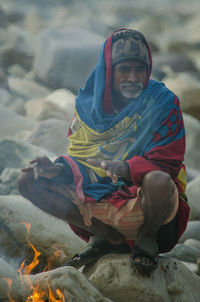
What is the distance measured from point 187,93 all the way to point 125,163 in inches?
277

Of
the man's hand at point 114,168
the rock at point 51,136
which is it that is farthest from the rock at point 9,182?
the man's hand at point 114,168

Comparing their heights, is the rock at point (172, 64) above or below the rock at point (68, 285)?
above

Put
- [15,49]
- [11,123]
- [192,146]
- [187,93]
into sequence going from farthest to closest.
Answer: [187,93], [192,146], [11,123], [15,49]

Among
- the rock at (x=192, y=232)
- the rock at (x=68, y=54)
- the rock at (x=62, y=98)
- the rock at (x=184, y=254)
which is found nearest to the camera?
the rock at (x=184, y=254)

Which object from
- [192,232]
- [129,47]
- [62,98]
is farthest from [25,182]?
[62,98]

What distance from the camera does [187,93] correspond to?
A: 31.6 feet

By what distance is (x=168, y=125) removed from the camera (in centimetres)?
296

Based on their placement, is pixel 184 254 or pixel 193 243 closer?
pixel 184 254

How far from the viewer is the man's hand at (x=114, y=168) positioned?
278 cm

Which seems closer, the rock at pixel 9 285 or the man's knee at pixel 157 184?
the rock at pixel 9 285

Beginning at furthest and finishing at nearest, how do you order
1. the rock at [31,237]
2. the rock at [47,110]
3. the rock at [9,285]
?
the rock at [47,110]
the rock at [31,237]
the rock at [9,285]

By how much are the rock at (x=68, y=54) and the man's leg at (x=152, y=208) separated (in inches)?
180

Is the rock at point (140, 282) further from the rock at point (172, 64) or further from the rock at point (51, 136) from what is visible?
the rock at point (172, 64)

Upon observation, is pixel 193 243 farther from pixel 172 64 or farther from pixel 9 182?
pixel 172 64
